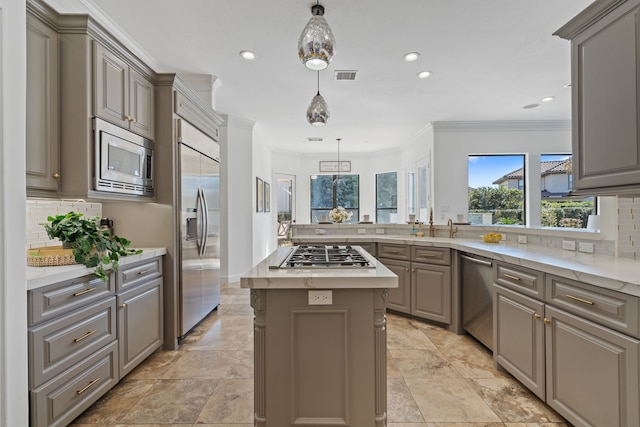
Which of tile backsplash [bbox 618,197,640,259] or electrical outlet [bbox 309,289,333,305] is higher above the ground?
tile backsplash [bbox 618,197,640,259]

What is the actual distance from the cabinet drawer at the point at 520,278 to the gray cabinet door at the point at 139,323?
8.89 ft

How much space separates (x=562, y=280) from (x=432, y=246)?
1583 millimetres

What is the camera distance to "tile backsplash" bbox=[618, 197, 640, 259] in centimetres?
207

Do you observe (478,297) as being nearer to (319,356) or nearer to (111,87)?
(319,356)

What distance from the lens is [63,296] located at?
5.72 ft

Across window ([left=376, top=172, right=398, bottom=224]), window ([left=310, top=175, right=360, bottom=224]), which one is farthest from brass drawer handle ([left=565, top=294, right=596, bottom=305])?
window ([left=310, top=175, right=360, bottom=224])

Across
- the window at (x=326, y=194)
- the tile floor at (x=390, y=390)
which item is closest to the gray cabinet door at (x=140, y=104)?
the tile floor at (x=390, y=390)

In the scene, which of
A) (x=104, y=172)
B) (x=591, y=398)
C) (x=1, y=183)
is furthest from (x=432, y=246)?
(x=1, y=183)

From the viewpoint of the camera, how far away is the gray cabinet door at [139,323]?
225 cm

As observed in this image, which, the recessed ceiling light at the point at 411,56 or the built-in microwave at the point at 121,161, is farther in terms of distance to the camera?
the recessed ceiling light at the point at 411,56

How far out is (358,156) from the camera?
8.84 m

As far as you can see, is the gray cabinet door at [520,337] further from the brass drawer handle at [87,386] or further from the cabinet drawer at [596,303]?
the brass drawer handle at [87,386]

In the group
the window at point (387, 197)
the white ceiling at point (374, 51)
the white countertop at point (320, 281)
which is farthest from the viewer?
the window at point (387, 197)

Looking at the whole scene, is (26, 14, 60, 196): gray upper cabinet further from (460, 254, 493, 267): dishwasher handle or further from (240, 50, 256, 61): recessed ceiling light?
(460, 254, 493, 267): dishwasher handle
